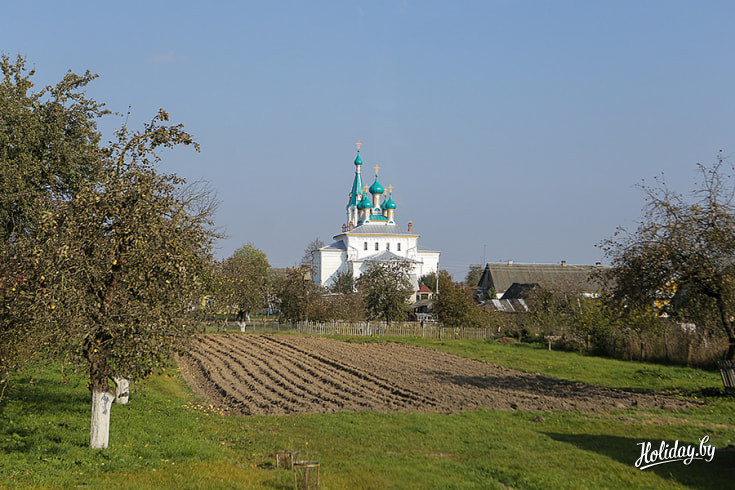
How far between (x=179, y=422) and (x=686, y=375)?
19.4 meters

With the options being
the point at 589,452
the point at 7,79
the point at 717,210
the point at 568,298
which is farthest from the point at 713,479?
the point at 568,298

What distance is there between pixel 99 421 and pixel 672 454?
985 centimetres

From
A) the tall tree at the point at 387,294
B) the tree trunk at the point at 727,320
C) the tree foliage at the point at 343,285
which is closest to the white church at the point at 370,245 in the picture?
the tree foliage at the point at 343,285

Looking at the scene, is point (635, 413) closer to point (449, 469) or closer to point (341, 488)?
point (449, 469)

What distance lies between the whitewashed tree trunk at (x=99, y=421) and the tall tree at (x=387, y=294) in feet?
121

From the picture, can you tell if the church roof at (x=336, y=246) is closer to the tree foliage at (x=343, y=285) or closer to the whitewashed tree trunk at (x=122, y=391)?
the tree foliage at (x=343, y=285)

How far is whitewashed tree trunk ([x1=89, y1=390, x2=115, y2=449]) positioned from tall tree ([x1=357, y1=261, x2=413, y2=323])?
36729 mm

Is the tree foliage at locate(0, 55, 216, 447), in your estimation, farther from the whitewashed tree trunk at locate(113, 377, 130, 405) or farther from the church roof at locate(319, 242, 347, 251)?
the church roof at locate(319, 242, 347, 251)

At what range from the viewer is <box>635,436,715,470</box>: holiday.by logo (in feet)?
37.3

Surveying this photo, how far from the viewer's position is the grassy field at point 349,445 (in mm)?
10008

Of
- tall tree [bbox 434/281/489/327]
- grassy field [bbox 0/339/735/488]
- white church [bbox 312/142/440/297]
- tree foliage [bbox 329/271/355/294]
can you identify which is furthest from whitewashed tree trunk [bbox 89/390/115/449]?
white church [bbox 312/142/440/297]

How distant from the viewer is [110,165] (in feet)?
39.2

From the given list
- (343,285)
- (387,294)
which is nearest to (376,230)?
(343,285)

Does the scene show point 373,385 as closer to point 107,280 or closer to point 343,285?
point 107,280
